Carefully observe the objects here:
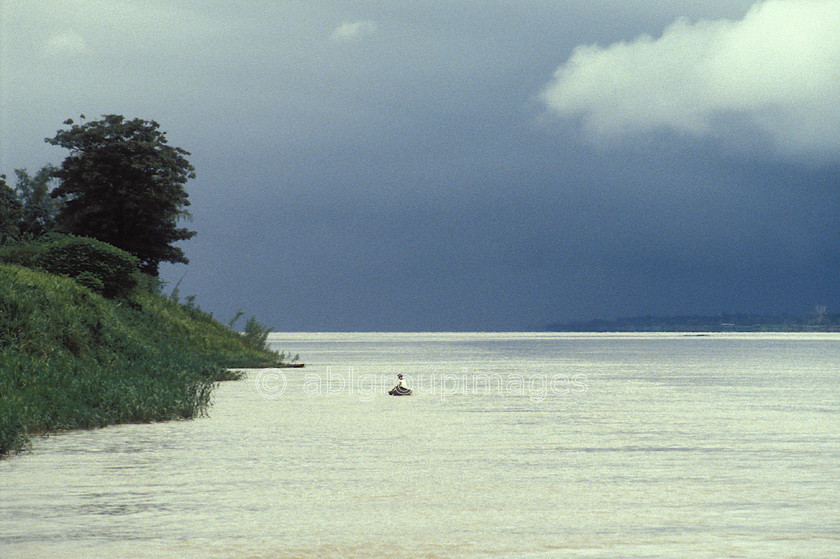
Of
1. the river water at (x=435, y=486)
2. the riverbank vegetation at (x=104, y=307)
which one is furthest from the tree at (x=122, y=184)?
the river water at (x=435, y=486)

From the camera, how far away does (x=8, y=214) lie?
74.7 meters

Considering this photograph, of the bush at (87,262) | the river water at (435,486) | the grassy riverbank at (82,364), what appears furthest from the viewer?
the bush at (87,262)

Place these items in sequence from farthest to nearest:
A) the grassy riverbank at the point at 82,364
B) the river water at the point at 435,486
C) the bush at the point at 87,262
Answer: the bush at the point at 87,262, the grassy riverbank at the point at 82,364, the river water at the point at 435,486

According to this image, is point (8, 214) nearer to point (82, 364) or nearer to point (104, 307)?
point (104, 307)

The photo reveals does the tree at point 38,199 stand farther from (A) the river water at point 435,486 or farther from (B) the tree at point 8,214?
(A) the river water at point 435,486

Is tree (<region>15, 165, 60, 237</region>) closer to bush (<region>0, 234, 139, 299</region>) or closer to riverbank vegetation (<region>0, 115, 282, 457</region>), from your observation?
riverbank vegetation (<region>0, 115, 282, 457</region>)

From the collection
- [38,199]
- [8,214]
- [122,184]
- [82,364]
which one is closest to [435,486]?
[82,364]

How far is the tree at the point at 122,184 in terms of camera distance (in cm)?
6688

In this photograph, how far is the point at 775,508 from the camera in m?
14.4

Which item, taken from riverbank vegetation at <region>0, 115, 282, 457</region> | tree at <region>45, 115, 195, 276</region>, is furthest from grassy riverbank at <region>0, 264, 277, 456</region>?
tree at <region>45, 115, 195, 276</region>

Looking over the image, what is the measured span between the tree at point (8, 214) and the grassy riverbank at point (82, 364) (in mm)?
21595

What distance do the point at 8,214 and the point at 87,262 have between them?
2669 cm

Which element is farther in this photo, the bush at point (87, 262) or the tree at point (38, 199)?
the tree at point (38, 199)

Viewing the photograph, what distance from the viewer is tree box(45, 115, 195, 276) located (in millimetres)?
66875
